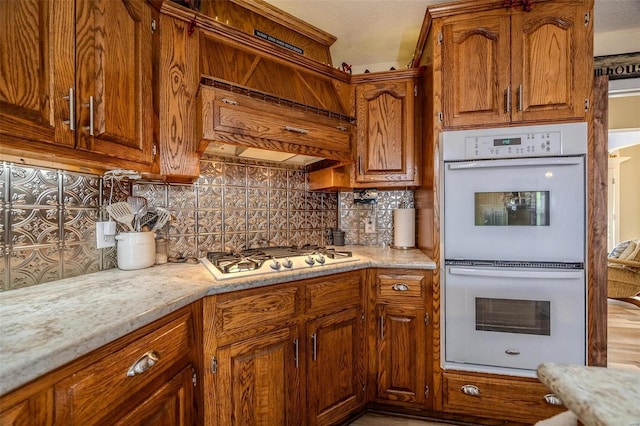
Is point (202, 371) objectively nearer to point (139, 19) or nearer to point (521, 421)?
point (139, 19)

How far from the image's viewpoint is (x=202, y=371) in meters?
1.15

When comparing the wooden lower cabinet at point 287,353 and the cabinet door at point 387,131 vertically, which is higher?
the cabinet door at point 387,131

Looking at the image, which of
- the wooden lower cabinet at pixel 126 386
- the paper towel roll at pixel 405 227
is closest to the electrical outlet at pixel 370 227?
the paper towel roll at pixel 405 227

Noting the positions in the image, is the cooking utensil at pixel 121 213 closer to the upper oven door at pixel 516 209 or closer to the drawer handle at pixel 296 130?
the drawer handle at pixel 296 130

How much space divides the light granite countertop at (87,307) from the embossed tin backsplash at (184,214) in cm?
12

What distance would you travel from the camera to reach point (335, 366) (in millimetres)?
1594

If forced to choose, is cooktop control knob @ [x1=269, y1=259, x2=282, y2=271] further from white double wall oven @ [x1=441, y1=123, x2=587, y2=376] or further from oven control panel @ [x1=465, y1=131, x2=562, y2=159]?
oven control panel @ [x1=465, y1=131, x2=562, y2=159]

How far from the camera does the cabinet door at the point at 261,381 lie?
1219 mm

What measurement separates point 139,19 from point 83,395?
1432mm

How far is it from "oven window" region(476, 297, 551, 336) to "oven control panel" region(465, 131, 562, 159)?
32.3 inches

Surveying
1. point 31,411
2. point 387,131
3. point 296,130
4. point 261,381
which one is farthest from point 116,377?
point 387,131

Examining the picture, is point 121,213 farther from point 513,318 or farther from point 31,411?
point 513,318

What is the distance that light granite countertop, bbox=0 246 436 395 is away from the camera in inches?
23.1

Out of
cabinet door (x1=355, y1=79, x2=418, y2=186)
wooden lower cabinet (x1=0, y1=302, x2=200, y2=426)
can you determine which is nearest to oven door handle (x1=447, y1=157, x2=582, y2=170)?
cabinet door (x1=355, y1=79, x2=418, y2=186)
